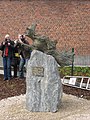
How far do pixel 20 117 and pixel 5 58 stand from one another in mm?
5144

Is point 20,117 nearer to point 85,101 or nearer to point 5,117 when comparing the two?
point 5,117

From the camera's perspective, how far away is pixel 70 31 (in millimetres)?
22719

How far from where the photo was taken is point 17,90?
11.7m

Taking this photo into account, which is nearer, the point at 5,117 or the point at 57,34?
the point at 5,117

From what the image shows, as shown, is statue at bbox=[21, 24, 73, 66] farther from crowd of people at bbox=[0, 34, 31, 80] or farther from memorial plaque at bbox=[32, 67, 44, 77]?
crowd of people at bbox=[0, 34, 31, 80]

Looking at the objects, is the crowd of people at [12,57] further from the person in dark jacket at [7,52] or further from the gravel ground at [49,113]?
the gravel ground at [49,113]

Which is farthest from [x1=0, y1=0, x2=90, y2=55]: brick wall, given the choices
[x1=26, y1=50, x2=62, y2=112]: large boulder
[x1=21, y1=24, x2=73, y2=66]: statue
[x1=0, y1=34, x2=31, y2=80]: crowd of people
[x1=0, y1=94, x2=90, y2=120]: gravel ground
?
[x1=26, y1=50, x2=62, y2=112]: large boulder

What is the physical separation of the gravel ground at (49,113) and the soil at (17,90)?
1037 mm

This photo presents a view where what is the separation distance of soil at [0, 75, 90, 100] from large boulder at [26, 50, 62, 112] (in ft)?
6.72

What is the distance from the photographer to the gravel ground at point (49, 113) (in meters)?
8.52

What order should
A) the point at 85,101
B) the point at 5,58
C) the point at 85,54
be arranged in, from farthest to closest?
the point at 85,54 < the point at 5,58 < the point at 85,101

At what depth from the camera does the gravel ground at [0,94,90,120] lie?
27.9ft

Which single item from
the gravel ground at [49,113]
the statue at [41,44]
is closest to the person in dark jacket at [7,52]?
the gravel ground at [49,113]

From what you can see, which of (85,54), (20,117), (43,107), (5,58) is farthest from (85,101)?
(85,54)
